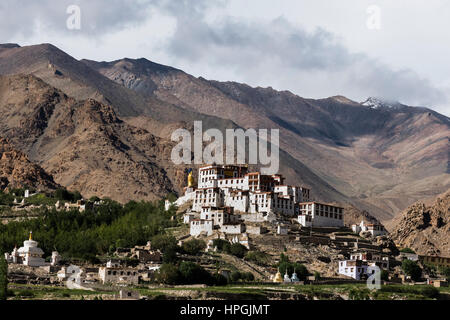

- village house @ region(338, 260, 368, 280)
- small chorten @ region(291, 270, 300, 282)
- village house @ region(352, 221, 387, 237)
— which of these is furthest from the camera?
village house @ region(352, 221, 387, 237)

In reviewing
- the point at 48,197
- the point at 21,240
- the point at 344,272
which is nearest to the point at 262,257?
the point at 344,272

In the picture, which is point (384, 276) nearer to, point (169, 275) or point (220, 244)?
point (220, 244)

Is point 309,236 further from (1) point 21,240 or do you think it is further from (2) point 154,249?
(1) point 21,240

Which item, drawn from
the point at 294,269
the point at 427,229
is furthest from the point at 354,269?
the point at 427,229

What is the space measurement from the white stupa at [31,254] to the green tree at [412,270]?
4032 centimetres

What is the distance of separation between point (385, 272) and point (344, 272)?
4678mm

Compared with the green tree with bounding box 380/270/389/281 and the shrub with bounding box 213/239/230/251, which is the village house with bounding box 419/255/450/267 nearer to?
the green tree with bounding box 380/270/389/281

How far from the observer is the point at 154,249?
4087 inches

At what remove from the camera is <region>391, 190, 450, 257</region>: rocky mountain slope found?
154625 millimetres

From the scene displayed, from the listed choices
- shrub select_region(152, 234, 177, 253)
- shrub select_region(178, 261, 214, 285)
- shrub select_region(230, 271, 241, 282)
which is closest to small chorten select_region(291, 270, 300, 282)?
shrub select_region(230, 271, 241, 282)

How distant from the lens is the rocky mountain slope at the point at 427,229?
507 ft

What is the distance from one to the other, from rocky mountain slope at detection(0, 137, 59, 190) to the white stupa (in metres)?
69.5

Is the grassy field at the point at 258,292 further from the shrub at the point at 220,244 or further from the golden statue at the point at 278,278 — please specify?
the shrub at the point at 220,244

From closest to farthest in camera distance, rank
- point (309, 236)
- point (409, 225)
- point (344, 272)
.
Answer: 1. point (344, 272)
2. point (309, 236)
3. point (409, 225)
